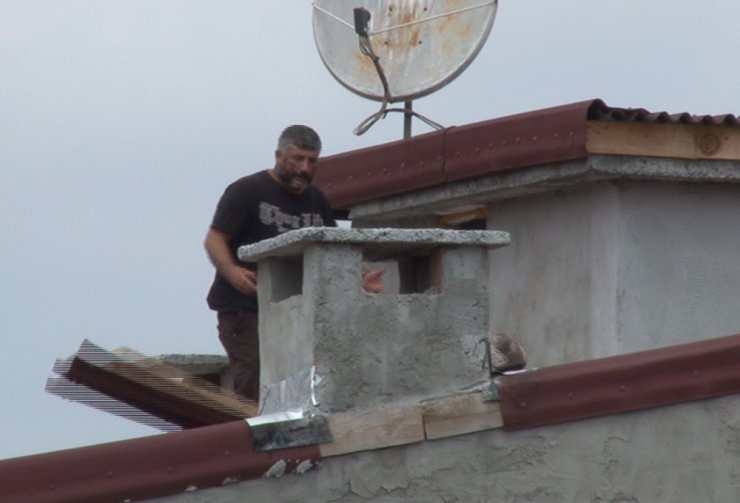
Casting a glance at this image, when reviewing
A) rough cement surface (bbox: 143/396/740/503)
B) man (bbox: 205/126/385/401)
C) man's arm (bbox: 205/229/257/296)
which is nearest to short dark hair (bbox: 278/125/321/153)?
man (bbox: 205/126/385/401)

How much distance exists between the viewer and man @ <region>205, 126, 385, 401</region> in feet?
30.8

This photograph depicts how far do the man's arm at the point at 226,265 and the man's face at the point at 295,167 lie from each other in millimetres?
448

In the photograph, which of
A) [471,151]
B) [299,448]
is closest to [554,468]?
[299,448]

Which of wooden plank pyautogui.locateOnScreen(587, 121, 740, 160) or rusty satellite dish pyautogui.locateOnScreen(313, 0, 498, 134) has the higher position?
rusty satellite dish pyautogui.locateOnScreen(313, 0, 498, 134)

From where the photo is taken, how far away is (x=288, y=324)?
7949 millimetres

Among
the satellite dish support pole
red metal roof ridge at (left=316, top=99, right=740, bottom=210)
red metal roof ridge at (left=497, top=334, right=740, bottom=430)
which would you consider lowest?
red metal roof ridge at (left=497, top=334, right=740, bottom=430)

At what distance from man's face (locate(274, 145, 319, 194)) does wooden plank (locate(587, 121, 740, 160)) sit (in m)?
1.59

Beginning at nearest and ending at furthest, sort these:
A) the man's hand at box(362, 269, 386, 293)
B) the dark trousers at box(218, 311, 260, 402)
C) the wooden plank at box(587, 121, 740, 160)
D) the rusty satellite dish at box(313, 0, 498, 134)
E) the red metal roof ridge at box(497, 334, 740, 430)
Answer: the red metal roof ridge at box(497, 334, 740, 430)
the man's hand at box(362, 269, 386, 293)
the dark trousers at box(218, 311, 260, 402)
the wooden plank at box(587, 121, 740, 160)
the rusty satellite dish at box(313, 0, 498, 134)

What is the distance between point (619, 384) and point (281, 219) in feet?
7.50

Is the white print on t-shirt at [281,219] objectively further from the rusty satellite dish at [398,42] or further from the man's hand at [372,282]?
the rusty satellite dish at [398,42]

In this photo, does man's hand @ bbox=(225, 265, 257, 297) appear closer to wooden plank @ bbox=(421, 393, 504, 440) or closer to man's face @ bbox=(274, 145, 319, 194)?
man's face @ bbox=(274, 145, 319, 194)

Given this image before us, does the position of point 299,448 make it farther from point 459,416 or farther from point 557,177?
point 557,177

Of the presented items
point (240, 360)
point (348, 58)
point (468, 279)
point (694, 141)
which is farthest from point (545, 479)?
point (348, 58)

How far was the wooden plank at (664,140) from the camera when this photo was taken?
10.1 m
